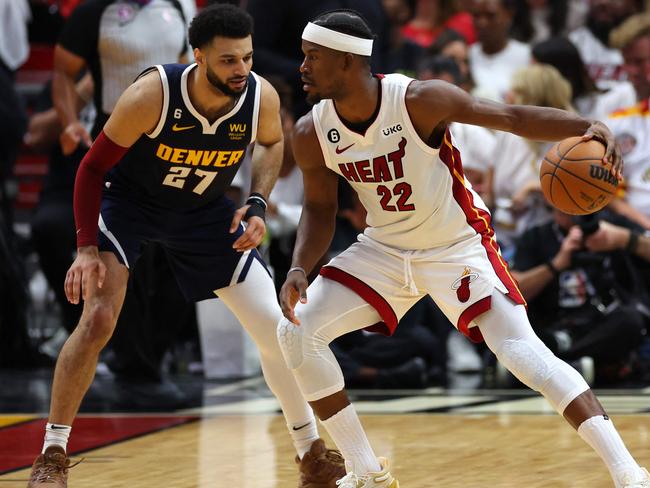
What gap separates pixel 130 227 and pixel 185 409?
2034mm

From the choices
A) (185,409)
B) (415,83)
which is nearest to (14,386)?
(185,409)

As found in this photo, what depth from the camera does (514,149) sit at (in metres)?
8.24

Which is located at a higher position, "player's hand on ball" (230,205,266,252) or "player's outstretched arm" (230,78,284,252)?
"player's outstretched arm" (230,78,284,252)

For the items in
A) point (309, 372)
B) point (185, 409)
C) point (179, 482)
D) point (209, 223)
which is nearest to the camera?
point (309, 372)

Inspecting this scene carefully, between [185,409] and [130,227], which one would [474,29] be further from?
[130,227]

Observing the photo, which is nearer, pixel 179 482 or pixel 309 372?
pixel 309 372

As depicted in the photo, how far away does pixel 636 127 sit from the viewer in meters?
8.44

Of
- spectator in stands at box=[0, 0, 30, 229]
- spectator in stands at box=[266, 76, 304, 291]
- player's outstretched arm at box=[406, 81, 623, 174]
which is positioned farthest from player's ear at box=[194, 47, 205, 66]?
spectator in stands at box=[0, 0, 30, 229]

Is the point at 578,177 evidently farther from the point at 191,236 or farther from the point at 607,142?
the point at 191,236

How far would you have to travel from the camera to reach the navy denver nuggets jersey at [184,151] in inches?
200

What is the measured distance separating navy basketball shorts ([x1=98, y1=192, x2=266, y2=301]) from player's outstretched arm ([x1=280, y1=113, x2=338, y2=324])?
0.53m

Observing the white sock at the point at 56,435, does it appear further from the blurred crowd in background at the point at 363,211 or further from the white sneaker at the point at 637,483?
the blurred crowd in background at the point at 363,211

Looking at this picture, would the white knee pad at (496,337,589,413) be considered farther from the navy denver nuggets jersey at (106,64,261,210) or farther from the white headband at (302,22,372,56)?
the navy denver nuggets jersey at (106,64,261,210)

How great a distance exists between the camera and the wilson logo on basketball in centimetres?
444
